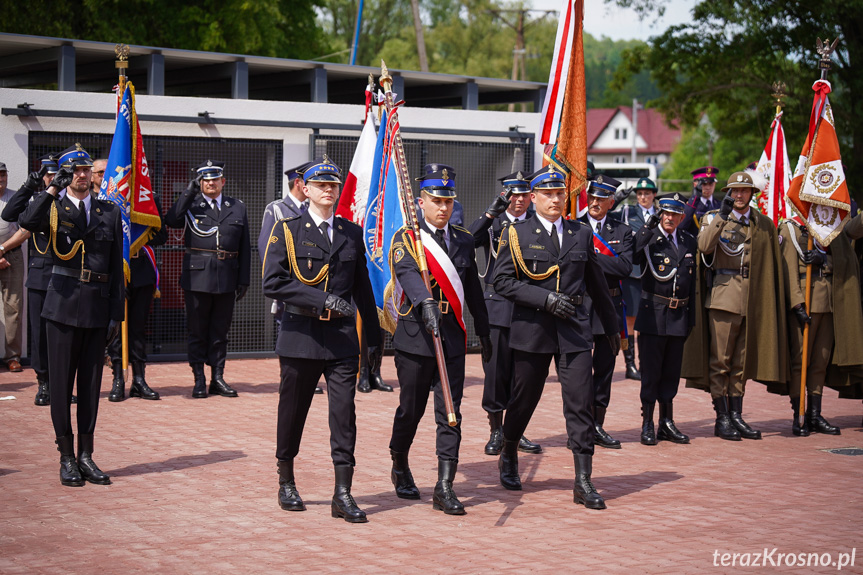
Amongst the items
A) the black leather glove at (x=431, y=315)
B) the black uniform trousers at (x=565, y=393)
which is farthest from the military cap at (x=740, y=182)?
the black leather glove at (x=431, y=315)

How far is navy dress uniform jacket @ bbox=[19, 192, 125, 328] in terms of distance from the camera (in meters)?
7.51

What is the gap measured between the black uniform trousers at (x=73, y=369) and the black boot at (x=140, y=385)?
10.7 feet

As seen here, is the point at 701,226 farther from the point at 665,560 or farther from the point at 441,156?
the point at 441,156

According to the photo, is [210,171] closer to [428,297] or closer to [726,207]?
[428,297]

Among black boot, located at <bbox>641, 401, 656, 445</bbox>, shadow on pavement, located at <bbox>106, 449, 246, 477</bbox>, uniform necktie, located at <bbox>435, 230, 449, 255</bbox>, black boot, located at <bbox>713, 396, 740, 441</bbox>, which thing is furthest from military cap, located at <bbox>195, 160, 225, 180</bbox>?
black boot, located at <bbox>713, 396, 740, 441</bbox>

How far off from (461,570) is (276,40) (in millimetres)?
23274

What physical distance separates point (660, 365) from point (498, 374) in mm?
1754

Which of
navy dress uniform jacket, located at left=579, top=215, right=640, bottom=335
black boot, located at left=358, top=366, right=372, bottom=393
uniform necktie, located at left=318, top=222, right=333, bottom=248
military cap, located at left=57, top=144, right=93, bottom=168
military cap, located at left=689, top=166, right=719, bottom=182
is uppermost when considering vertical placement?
military cap, located at left=689, top=166, right=719, bottom=182

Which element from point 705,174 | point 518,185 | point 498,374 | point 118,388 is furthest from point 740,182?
point 118,388

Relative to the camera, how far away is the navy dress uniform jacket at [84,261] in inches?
296

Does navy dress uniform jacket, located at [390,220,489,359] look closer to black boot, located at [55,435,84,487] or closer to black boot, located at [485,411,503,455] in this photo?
black boot, located at [485,411,503,455]

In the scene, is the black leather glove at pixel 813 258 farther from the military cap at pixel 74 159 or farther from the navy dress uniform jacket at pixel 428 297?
the military cap at pixel 74 159

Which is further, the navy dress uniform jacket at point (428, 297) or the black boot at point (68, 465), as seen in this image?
the black boot at point (68, 465)

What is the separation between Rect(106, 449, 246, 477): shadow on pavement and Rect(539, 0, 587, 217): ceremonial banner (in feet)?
11.0
